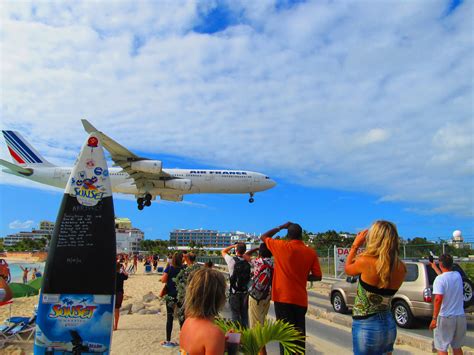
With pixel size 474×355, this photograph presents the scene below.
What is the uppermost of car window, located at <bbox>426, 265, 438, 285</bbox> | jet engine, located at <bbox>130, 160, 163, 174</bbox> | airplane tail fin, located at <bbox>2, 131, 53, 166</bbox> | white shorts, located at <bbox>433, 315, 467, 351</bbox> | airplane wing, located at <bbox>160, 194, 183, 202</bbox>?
airplane tail fin, located at <bbox>2, 131, 53, 166</bbox>

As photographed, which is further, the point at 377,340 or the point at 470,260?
the point at 470,260

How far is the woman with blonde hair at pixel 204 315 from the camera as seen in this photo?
7.96 feet

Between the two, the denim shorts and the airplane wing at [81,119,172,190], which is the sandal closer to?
the denim shorts

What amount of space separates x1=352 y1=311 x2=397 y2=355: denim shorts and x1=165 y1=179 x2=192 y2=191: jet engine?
2628cm

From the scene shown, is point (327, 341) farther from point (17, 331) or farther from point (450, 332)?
point (17, 331)

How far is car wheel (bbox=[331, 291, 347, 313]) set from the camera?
11.0 m

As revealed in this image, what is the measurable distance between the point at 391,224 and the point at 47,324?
13.8 feet

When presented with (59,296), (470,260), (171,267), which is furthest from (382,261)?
(470,260)

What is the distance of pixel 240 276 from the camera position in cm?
623

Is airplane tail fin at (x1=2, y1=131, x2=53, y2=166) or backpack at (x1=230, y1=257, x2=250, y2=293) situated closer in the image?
backpack at (x1=230, y1=257, x2=250, y2=293)

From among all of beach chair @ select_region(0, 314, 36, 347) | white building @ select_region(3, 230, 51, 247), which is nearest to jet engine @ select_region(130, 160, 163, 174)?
beach chair @ select_region(0, 314, 36, 347)

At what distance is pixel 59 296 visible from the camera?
5.16 meters

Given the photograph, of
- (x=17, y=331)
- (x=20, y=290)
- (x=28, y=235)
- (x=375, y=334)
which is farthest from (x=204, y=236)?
(x=375, y=334)

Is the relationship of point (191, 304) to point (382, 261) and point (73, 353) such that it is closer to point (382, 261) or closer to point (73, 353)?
point (382, 261)
